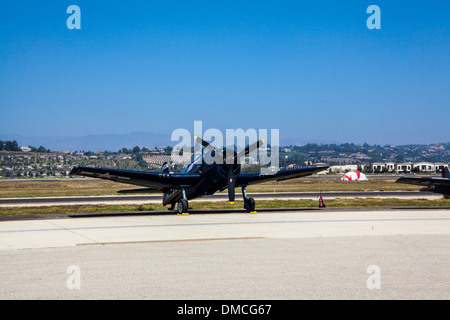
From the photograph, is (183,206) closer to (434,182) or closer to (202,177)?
(202,177)

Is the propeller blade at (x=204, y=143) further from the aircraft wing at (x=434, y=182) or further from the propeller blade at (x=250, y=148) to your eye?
the aircraft wing at (x=434, y=182)

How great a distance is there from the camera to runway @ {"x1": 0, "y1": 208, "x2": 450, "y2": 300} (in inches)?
313

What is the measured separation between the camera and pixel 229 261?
10.8m

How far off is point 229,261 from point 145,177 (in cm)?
1637

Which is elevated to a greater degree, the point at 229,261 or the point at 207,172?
the point at 207,172

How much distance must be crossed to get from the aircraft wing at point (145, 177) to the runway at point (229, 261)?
19.8 ft

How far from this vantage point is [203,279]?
888 centimetres

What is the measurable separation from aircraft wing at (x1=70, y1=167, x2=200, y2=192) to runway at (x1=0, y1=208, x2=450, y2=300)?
6035 millimetres

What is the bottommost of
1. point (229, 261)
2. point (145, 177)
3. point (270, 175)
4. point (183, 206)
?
point (183, 206)

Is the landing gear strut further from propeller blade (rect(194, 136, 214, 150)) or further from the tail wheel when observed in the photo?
propeller blade (rect(194, 136, 214, 150))

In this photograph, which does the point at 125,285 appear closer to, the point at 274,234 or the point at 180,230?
the point at 274,234

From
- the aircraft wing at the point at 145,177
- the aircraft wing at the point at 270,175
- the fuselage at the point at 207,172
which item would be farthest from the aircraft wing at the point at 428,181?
the aircraft wing at the point at 145,177

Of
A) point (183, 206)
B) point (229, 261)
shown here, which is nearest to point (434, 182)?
point (183, 206)
